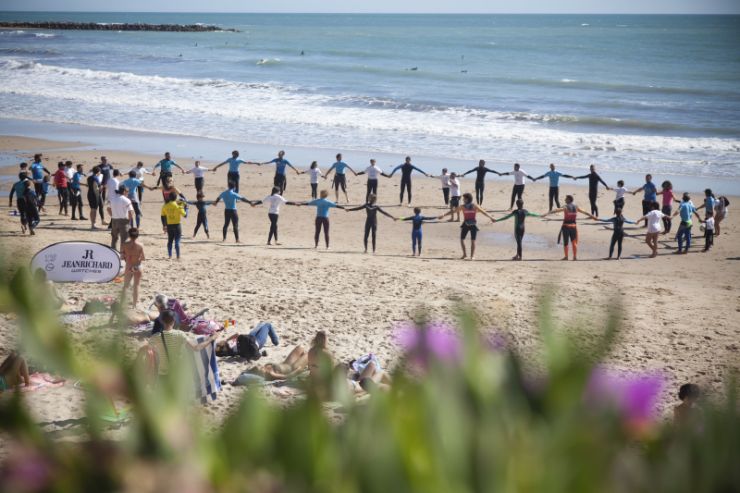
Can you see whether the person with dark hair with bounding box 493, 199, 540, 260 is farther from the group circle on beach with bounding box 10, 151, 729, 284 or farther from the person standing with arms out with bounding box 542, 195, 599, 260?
the person standing with arms out with bounding box 542, 195, 599, 260

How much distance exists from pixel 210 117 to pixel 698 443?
37254 millimetres

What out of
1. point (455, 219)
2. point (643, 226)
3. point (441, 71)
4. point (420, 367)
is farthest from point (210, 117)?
point (420, 367)

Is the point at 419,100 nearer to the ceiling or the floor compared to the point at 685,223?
nearer to the ceiling

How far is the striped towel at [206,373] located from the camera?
898 centimetres

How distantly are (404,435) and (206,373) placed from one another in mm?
7481

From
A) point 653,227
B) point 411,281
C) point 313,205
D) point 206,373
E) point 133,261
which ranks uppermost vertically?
point 313,205

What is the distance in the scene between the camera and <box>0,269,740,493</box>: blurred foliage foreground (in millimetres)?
2084

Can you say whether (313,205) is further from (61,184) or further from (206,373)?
(206,373)

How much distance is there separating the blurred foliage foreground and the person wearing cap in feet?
44.4

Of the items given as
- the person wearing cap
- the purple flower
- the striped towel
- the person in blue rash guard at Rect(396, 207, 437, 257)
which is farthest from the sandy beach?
the purple flower

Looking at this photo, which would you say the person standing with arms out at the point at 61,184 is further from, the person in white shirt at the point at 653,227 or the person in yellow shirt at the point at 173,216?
the person in white shirt at the point at 653,227

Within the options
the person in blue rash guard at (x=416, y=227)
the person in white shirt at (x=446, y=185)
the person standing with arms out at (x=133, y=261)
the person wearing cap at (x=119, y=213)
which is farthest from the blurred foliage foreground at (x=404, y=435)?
the person in white shirt at (x=446, y=185)

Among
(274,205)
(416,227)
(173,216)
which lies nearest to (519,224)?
(416,227)

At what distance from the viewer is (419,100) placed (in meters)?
44.0
